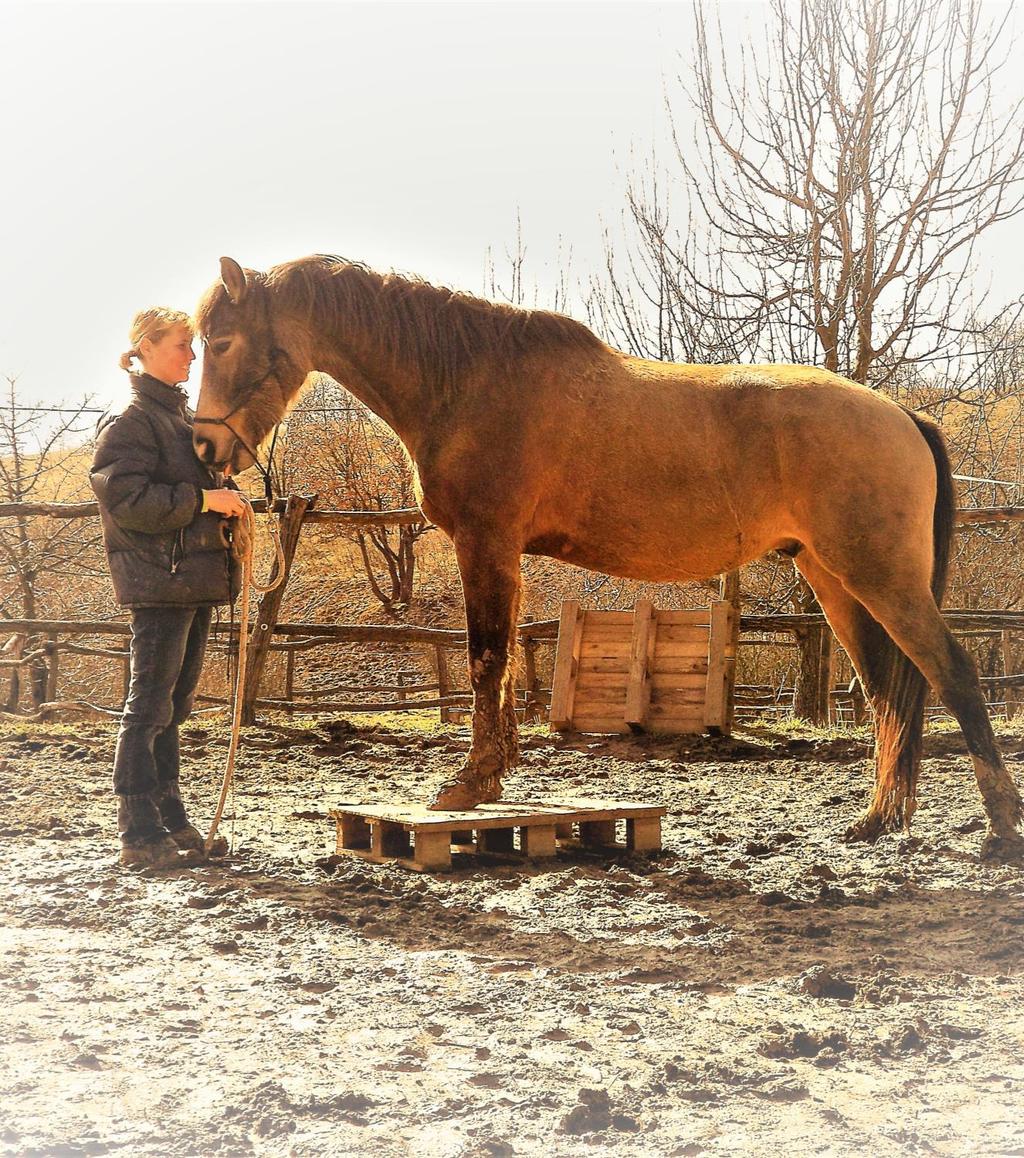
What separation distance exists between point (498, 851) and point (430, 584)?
48.9 feet

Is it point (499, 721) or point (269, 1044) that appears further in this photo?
point (499, 721)

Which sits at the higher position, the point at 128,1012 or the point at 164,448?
the point at 164,448

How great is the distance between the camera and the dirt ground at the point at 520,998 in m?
1.83

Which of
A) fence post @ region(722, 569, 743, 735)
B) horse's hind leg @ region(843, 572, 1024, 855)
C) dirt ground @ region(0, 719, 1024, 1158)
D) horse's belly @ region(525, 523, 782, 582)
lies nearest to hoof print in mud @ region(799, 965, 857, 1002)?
dirt ground @ region(0, 719, 1024, 1158)

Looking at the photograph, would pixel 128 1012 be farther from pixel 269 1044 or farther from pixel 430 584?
pixel 430 584

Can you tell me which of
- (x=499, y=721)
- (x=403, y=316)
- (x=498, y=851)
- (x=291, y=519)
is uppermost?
(x=403, y=316)

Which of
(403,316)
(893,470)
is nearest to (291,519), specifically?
(403,316)

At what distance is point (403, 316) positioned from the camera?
412 cm

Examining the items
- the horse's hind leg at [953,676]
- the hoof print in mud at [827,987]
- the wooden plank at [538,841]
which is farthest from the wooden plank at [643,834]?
the hoof print in mud at [827,987]

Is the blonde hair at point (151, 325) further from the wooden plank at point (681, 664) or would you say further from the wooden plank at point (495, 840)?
the wooden plank at point (681, 664)

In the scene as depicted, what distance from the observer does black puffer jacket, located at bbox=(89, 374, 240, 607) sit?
3.69 meters

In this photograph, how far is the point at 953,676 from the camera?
387cm

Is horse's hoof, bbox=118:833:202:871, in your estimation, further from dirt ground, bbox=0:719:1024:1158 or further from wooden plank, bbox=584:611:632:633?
wooden plank, bbox=584:611:632:633

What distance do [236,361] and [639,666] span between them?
162 inches
